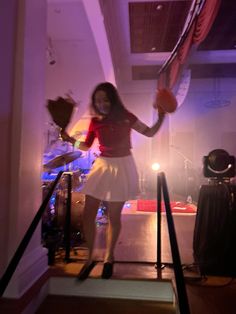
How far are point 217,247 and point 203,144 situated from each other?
783cm

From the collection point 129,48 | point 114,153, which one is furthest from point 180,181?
point 114,153

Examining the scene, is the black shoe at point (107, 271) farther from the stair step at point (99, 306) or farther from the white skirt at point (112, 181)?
the white skirt at point (112, 181)

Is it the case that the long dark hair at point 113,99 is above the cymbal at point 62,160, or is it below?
above

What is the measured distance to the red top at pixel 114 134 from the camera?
211 cm

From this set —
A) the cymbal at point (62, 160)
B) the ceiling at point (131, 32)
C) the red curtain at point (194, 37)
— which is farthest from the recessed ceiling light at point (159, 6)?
the cymbal at point (62, 160)

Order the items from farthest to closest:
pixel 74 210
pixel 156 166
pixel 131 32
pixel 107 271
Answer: pixel 156 166
pixel 131 32
pixel 74 210
pixel 107 271

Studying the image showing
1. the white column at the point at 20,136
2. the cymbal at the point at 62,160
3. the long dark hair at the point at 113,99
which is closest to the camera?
the white column at the point at 20,136

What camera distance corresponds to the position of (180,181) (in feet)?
28.9

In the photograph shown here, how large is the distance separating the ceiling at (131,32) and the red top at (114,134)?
231 centimetres

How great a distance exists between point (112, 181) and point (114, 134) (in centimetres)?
34

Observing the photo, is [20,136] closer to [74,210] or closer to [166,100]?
[166,100]

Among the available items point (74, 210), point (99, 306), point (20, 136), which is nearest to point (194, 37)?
point (74, 210)

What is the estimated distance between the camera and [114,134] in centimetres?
211

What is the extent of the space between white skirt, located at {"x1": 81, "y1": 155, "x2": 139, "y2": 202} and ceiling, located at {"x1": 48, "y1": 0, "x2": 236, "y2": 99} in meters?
2.54
